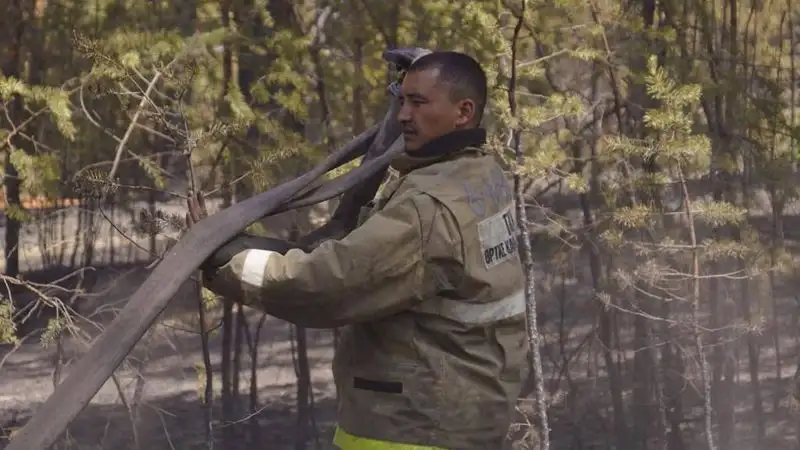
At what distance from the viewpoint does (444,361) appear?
9.57ft

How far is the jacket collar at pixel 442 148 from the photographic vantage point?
2982 millimetres

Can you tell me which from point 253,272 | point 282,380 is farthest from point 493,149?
point 253,272

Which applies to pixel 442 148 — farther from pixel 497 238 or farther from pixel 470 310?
pixel 470 310

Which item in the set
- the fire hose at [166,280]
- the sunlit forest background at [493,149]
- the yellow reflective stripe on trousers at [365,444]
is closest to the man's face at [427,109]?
the fire hose at [166,280]

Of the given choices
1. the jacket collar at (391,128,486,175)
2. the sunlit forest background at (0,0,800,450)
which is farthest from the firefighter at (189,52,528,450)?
the sunlit forest background at (0,0,800,450)

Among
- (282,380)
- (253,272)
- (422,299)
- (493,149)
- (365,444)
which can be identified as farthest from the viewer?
(282,380)

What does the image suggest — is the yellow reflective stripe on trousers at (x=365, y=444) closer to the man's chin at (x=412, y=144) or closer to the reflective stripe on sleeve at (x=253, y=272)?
the reflective stripe on sleeve at (x=253, y=272)

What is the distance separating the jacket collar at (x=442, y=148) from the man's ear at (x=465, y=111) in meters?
0.04

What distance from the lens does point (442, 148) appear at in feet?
9.78

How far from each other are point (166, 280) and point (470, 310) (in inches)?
30.2

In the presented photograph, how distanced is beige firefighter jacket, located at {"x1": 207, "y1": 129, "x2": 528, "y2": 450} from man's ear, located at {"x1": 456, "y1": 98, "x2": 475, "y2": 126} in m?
0.05

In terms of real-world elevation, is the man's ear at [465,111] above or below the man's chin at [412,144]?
above

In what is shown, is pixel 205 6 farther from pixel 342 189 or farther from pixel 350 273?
pixel 350 273

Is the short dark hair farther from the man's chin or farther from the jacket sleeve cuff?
the jacket sleeve cuff
